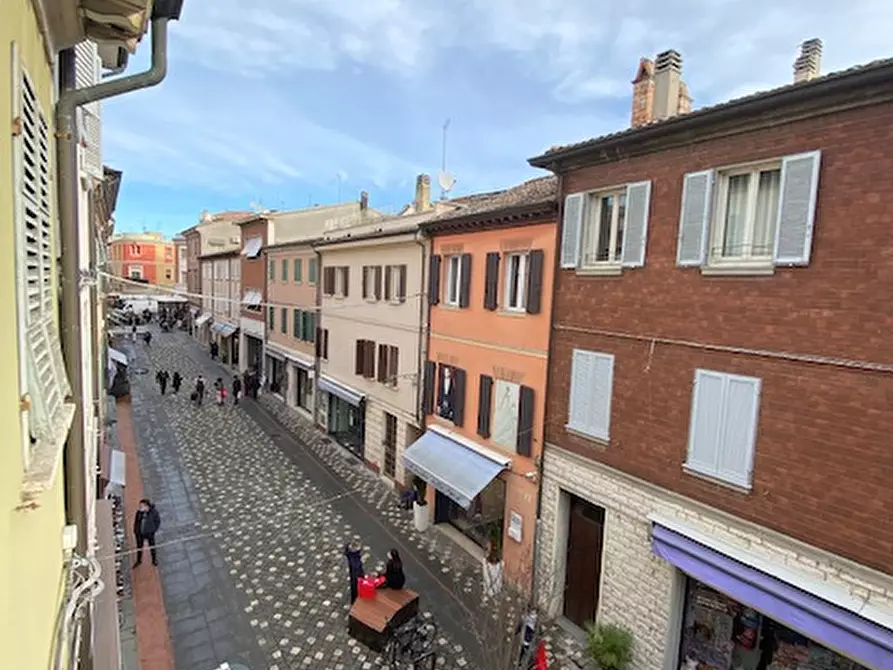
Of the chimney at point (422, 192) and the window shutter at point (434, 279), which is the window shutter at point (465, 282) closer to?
the window shutter at point (434, 279)

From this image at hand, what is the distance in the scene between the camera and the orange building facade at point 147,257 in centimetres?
8069

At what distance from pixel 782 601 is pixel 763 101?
296 inches

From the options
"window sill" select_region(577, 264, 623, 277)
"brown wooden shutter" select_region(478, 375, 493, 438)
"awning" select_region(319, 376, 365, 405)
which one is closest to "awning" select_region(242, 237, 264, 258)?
"awning" select_region(319, 376, 365, 405)

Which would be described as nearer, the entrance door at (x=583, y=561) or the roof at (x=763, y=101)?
the roof at (x=763, y=101)

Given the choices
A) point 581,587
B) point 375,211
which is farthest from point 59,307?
point 375,211

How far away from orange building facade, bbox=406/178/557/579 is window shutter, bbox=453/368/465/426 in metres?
0.03

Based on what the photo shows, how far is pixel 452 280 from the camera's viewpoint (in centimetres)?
1683

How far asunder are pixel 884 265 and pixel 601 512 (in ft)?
23.1

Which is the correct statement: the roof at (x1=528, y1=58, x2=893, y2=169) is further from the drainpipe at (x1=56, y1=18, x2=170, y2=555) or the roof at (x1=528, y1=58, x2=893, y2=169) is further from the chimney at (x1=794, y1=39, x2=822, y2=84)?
the drainpipe at (x1=56, y1=18, x2=170, y2=555)

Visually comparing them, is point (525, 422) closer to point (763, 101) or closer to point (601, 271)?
point (601, 271)

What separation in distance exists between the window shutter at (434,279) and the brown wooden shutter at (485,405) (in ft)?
11.4

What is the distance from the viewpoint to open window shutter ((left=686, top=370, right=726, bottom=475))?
367 inches

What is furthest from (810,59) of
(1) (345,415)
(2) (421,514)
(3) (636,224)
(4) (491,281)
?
(1) (345,415)

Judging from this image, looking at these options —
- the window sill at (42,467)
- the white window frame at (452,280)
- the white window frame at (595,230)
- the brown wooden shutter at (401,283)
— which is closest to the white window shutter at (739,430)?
the white window frame at (595,230)
